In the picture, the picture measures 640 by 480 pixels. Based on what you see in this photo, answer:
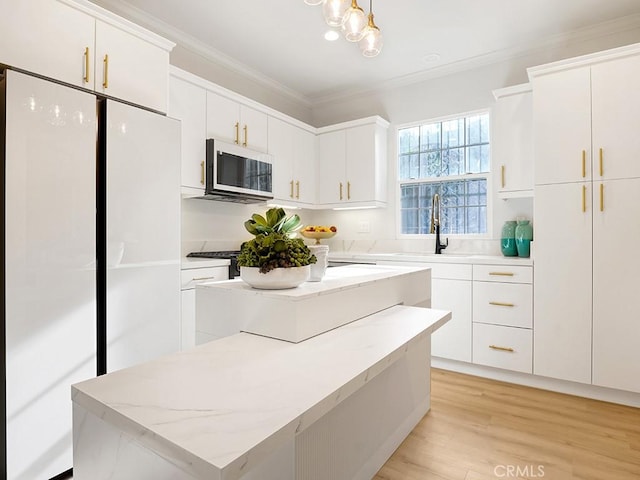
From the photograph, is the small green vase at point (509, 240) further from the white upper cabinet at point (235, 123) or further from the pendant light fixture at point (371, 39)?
the white upper cabinet at point (235, 123)

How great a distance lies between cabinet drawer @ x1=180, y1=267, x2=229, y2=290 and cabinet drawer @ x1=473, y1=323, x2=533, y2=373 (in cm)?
204

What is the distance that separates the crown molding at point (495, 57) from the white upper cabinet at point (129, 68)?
93.8 inches

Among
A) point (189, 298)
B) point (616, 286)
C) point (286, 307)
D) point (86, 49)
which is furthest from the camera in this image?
point (189, 298)

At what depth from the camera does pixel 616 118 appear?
2551mm

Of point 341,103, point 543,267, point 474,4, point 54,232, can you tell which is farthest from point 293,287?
point 341,103

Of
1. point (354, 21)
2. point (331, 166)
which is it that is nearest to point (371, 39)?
point (354, 21)

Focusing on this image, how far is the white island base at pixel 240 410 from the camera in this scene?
0.72 meters

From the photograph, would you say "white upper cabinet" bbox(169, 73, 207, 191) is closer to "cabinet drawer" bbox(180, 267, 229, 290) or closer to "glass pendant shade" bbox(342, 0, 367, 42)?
"cabinet drawer" bbox(180, 267, 229, 290)

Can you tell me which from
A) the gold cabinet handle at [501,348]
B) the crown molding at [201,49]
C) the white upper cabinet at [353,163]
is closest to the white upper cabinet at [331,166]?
the white upper cabinet at [353,163]

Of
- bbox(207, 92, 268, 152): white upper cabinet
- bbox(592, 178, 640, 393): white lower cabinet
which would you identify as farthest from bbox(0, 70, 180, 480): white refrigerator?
bbox(592, 178, 640, 393): white lower cabinet

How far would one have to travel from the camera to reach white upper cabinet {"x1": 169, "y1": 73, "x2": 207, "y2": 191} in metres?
2.82

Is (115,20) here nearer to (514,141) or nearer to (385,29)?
(385,29)

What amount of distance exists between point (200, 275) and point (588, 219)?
2.72 meters

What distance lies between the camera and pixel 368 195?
3.94 meters
